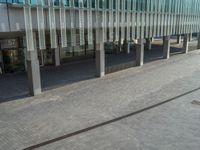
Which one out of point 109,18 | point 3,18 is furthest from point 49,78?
point 3,18

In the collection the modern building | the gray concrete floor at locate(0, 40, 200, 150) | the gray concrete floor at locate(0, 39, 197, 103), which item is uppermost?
the modern building

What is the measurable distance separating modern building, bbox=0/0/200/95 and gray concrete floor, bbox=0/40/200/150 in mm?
2420

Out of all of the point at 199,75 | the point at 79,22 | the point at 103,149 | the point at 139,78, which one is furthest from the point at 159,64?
the point at 103,149

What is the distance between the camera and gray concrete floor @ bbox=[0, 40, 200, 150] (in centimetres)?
802

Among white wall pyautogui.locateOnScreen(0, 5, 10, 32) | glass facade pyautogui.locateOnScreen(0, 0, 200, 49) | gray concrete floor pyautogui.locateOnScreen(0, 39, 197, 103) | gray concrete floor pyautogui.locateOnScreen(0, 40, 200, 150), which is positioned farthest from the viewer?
gray concrete floor pyautogui.locateOnScreen(0, 39, 197, 103)

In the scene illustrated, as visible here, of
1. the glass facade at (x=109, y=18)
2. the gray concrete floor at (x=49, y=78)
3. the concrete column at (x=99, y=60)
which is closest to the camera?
the glass facade at (x=109, y=18)

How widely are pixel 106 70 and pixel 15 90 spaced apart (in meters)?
8.18

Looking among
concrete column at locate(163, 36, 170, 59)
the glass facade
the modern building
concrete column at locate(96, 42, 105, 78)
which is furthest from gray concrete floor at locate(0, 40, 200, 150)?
concrete column at locate(163, 36, 170, 59)

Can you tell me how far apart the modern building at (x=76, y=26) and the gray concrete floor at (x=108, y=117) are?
2420 mm

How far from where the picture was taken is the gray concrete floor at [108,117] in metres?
8.02

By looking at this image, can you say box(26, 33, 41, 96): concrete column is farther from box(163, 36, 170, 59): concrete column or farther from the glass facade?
box(163, 36, 170, 59): concrete column

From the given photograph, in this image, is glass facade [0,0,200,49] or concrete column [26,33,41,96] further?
glass facade [0,0,200,49]

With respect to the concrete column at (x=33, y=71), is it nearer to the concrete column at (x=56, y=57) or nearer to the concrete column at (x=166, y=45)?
the concrete column at (x=56, y=57)

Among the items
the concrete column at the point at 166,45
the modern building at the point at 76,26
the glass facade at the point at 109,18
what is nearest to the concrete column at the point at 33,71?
the modern building at the point at 76,26
